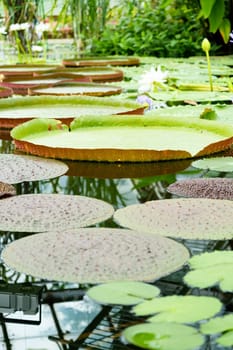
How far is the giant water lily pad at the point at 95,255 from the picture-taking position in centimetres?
94

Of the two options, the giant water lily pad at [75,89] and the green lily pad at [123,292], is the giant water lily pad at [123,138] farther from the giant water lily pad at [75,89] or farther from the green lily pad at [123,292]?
the giant water lily pad at [75,89]

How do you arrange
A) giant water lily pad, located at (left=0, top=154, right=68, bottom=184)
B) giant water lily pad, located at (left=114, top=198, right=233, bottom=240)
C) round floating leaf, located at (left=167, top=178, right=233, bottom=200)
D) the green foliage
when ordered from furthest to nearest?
the green foliage, giant water lily pad, located at (left=0, top=154, right=68, bottom=184), round floating leaf, located at (left=167, top=178, right=233, bottom=200), giant water lily pad, located at (left=114, top=198, right=233, bottom=240)

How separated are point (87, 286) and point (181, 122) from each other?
42.1 inches

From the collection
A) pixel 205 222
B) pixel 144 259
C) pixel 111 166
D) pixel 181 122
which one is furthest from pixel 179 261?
pixel 181 122

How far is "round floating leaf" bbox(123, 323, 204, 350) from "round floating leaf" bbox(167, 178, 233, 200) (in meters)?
0.55

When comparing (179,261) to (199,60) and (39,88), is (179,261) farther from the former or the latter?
(199,60)

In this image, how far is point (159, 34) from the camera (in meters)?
5.82

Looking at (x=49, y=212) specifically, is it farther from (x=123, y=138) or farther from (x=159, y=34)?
(x=159, y=34)

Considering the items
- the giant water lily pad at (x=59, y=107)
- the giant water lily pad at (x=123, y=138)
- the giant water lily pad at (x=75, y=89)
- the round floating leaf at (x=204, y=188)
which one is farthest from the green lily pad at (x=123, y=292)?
the giant water lily pad at (x=75, y=89)

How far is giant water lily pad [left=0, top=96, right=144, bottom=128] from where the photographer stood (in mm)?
2307

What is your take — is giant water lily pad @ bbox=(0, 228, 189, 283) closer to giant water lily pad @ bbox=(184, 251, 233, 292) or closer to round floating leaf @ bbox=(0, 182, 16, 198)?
giant water lily pad @ bbox=(184, 251, 233, 292)

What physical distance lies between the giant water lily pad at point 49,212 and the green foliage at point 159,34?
4489mm

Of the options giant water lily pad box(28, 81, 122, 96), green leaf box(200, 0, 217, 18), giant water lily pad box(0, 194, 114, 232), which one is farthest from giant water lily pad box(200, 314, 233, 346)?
giant water lily pad box(28, 81, 122, 96)

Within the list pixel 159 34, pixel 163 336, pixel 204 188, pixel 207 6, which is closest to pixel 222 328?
pixel 163 336
